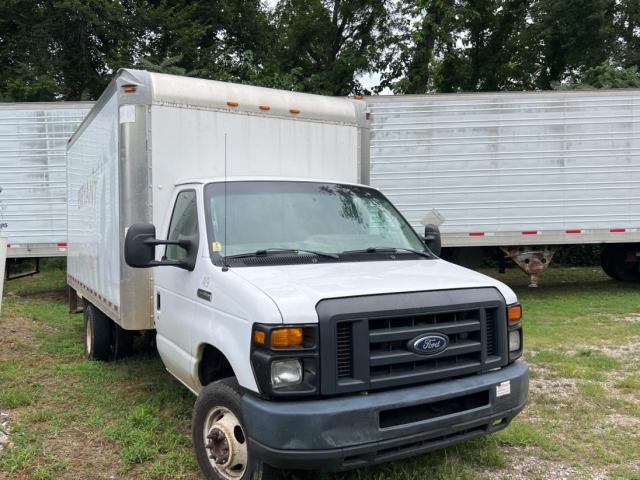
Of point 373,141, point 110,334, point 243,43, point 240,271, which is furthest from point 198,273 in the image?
point 243,43

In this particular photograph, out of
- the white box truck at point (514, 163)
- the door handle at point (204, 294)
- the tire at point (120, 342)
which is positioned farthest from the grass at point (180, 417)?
the white box truck at point (514, 163)

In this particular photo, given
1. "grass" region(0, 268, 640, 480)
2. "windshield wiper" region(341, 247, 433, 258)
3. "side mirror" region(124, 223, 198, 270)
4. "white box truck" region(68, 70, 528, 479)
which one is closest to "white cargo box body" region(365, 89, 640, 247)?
"grass" region(0, 268, 640, 480)

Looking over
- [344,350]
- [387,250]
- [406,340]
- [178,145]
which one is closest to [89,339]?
[178,145]

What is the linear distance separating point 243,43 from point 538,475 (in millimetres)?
22433

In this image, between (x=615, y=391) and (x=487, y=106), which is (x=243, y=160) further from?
(x=487, y=106)

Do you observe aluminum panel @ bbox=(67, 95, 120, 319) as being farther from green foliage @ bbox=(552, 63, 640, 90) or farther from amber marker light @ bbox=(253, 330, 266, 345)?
green foliage @ bbox=(552, 63, 640, 90)

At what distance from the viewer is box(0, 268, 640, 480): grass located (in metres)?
4.04

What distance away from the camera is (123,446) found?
4.44m

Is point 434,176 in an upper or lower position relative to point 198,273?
upper

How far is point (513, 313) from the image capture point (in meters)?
3.79

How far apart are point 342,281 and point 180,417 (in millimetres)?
2390

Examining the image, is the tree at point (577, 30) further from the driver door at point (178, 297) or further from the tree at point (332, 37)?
the driver door at point (178, 297)

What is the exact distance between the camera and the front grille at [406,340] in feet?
10.3

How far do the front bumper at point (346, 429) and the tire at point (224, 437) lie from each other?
204 mm
